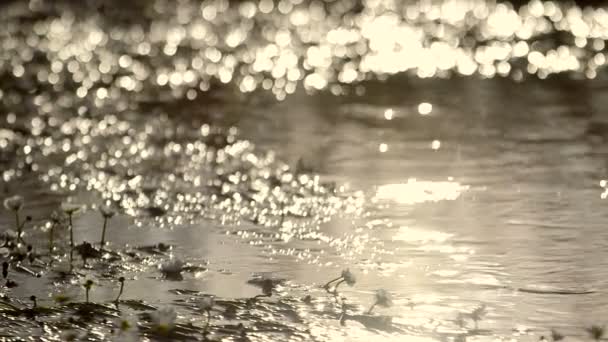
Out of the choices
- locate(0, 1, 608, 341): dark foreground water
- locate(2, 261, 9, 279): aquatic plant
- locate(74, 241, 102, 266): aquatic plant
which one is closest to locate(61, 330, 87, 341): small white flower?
locate(0, 1, 608, 341): dark foreground water

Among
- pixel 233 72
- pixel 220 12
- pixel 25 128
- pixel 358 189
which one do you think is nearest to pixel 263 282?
pixel 358 189

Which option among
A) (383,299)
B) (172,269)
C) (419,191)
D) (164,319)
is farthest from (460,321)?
(419,191)

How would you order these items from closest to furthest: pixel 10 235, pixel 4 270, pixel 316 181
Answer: pixel 4 270 → pixel 10 235 → pixel 316 181

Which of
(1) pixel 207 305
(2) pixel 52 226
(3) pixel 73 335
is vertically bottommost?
(3) pixel 73 335

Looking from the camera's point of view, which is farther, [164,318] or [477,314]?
[477,314]

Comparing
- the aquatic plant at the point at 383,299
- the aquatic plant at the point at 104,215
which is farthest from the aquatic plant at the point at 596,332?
the aquatic plant at the point at 104,215

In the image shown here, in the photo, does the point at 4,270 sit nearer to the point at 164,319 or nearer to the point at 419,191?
the point at 164,319

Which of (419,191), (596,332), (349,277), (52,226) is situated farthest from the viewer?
(419,191)

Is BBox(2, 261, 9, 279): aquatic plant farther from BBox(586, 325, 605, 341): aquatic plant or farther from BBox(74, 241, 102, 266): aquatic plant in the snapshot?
BBox(586, 325, 605, 341): aquatic plant
